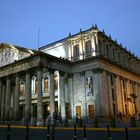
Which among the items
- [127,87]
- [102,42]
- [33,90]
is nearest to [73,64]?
[102,42]

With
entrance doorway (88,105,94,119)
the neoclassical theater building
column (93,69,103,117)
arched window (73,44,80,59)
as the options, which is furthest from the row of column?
column (93,69,103,117)

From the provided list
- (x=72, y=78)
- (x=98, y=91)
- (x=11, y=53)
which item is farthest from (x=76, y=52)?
(x=11, y=53)

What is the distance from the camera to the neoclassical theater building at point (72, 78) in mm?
35875

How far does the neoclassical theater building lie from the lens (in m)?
35.9

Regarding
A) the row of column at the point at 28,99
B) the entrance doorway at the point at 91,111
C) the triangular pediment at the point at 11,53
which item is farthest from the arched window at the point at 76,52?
the entrance doorway at the point at 91,111

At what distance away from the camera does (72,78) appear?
40.8 m

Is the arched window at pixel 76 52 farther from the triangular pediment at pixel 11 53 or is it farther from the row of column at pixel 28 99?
the triangular pediment at pixel 11 53

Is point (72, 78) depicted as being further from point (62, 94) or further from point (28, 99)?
point (28, 99)

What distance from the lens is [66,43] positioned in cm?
4381

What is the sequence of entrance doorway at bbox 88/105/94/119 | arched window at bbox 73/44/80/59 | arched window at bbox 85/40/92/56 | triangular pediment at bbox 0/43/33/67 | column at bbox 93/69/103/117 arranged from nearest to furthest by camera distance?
column at bbox 93/69/103/117 < entrance doorway at bbox 88/105/94/119 < triangular pediment at bbox 0/43/33/67 < arched window at bbox 85/40/92/56 < arched window at bbox 73/44/80/59

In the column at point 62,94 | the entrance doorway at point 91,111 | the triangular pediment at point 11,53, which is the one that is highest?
the triangular pediment at point 11,53

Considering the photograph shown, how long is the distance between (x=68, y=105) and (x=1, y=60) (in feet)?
56.9

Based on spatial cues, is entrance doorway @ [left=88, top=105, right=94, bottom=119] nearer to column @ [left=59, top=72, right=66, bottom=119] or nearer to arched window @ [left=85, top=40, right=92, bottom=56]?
column @ [left=59, top=72, right=66, bottom=119]

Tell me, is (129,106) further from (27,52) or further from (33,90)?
(27,52)
